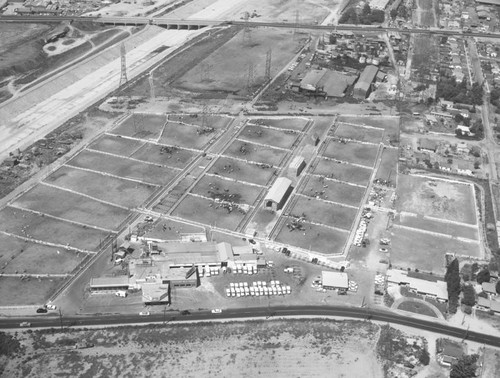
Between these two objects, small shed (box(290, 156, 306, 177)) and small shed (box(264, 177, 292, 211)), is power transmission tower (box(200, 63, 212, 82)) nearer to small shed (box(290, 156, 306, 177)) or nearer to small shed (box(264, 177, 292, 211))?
small shed (box(290, 156, 306, 177))

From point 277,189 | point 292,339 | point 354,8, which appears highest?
point 354,8

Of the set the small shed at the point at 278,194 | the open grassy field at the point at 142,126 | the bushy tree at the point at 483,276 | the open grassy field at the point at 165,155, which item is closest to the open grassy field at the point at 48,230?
the open grassy field at the point at 165,155

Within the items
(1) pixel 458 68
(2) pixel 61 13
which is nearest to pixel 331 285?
(1) pixel 458 68

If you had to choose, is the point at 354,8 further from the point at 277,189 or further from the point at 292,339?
the point at 292,339

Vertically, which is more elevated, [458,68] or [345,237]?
A: [458,68]

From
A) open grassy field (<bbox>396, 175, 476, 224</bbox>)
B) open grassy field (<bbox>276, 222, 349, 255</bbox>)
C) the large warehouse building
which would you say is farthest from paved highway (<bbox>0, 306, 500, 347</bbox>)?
the large warehouse building

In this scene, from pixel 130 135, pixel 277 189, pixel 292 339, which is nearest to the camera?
pixel 292 339
